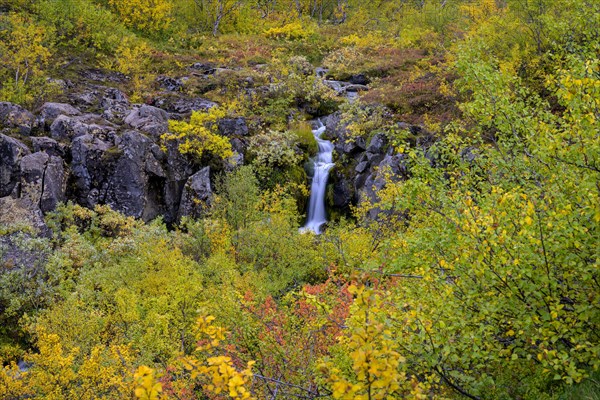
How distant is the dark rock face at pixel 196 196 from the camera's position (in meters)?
23.0

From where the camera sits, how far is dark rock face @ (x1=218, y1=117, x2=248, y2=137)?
2656 centimetres

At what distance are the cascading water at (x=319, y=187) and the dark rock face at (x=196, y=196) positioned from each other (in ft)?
18.4

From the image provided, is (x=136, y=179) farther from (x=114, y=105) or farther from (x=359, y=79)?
(x=359, y=79)

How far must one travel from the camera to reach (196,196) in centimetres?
2331

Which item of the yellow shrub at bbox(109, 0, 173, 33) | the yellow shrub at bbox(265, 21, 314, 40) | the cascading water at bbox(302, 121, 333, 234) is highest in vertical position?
the yellow shrub at bbox(109, 0, 173, 33)

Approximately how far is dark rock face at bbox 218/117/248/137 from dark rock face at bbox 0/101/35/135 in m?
9.85

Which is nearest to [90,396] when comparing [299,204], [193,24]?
[299,204]

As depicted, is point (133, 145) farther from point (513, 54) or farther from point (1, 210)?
point (513, 54)

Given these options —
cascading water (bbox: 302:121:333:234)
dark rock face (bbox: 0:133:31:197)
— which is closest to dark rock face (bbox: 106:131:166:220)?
dark rock face (bbox: 0:133:31:197)

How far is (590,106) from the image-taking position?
19.5 feet

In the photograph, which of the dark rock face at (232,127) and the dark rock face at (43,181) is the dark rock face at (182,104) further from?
the dark rock face at (43,181)

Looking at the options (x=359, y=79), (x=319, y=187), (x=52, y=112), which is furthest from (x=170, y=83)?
(x=359, y=79)

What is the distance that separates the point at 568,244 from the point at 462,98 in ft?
70.4

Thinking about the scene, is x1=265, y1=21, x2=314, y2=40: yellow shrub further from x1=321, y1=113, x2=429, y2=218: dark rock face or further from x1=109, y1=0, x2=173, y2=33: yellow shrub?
x1=321, y1=113, x2=429, y2=218: dark rock face
